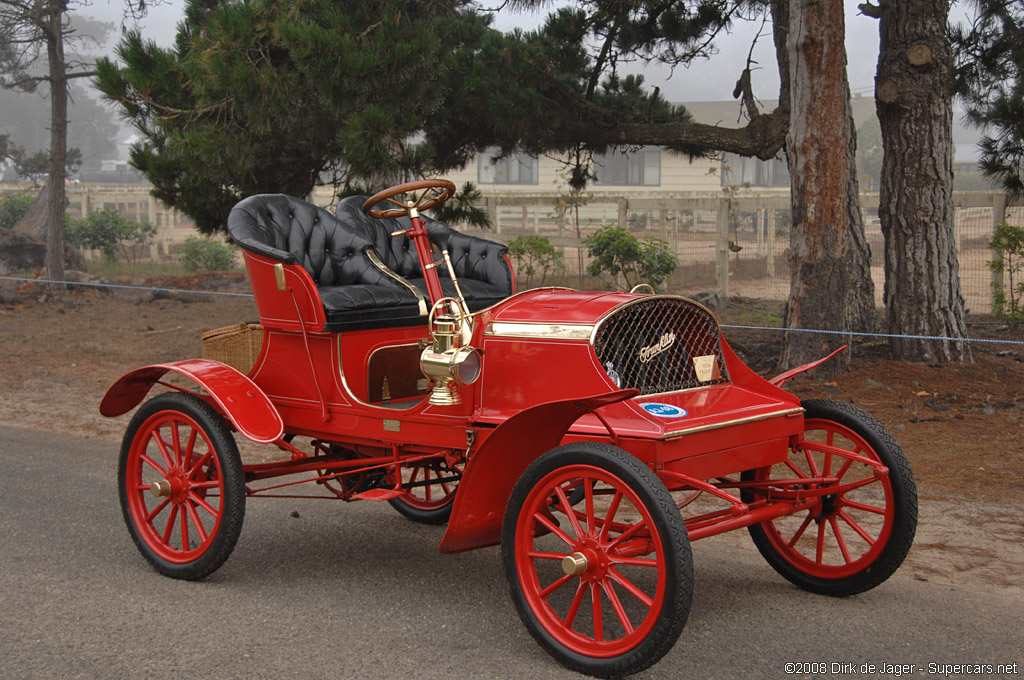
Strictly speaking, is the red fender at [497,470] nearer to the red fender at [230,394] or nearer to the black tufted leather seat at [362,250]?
the red fender at [230,394]

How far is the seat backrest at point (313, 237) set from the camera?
5.08 meters

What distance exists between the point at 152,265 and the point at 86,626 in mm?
19044

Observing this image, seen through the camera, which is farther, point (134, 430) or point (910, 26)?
point (910, 26)

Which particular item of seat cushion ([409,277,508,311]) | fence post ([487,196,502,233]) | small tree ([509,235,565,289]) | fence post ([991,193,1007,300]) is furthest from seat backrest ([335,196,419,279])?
fence post ([487,196,502,233])

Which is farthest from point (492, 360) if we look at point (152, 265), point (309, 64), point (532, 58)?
point (152, 265)

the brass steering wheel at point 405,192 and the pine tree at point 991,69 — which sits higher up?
the pine tree at point 991,69

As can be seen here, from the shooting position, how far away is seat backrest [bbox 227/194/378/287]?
508cm

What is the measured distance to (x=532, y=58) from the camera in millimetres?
9422

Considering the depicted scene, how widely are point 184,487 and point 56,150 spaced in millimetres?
14355

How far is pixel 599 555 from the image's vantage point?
11.2 feet

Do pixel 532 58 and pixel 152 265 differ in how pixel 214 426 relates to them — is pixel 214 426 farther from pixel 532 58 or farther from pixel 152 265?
pixel 152 265

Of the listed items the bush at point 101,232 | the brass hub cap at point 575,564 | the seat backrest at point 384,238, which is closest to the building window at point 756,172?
the bush at point 101,232

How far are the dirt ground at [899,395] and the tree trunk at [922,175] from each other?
0.37 metres

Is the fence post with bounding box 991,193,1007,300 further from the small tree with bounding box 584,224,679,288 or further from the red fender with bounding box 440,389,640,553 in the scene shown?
the red fender with bounding box 440,389,640,553
